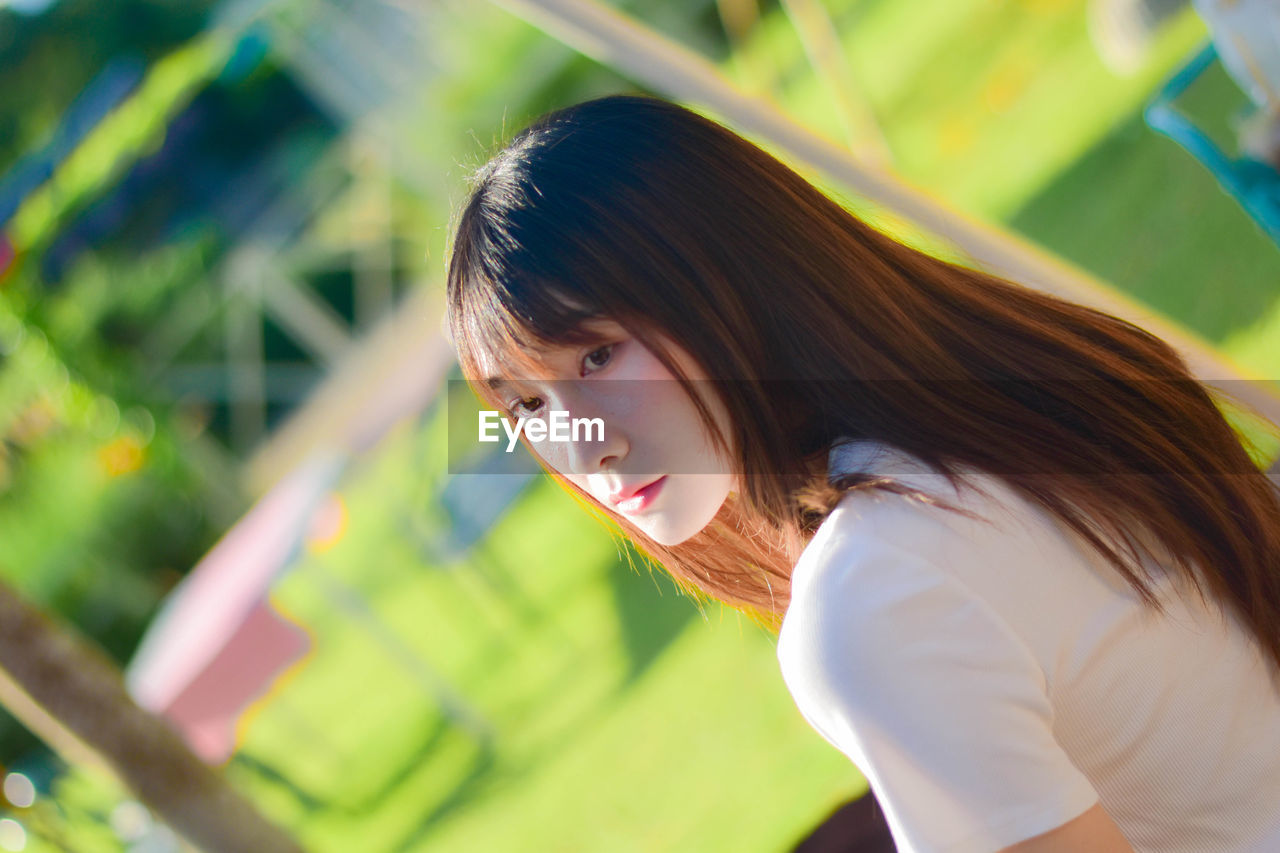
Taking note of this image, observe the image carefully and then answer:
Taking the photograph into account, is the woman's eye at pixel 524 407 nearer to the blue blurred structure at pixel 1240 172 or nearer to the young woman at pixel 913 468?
the young woman at pixel 913 468

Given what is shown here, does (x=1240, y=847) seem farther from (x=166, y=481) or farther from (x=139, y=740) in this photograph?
(x=166, y=481)

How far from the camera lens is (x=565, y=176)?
1.25 metres

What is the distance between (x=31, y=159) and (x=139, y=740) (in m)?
6.67

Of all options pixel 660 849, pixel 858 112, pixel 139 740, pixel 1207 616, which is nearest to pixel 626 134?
pixel 1207 616

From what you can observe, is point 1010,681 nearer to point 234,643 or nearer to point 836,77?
point 234,643

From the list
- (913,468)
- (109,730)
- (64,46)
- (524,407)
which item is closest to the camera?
(913,468)

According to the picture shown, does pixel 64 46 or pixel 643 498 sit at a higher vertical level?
pixel 64 46

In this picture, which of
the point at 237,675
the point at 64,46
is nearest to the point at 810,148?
the point at 237,675

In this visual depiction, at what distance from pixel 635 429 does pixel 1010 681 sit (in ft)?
1.68

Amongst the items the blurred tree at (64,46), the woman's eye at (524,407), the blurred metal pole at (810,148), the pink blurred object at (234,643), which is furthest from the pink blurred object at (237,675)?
the blurred tree at (64,46)

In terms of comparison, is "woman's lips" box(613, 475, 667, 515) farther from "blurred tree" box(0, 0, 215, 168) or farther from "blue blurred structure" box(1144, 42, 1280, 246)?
"blurred tree" box(0, 0, 215, 168)

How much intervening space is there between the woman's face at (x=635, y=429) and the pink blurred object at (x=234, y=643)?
2617 millimetres

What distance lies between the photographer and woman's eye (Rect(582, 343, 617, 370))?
49.5 inches

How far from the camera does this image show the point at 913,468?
3.79ft
